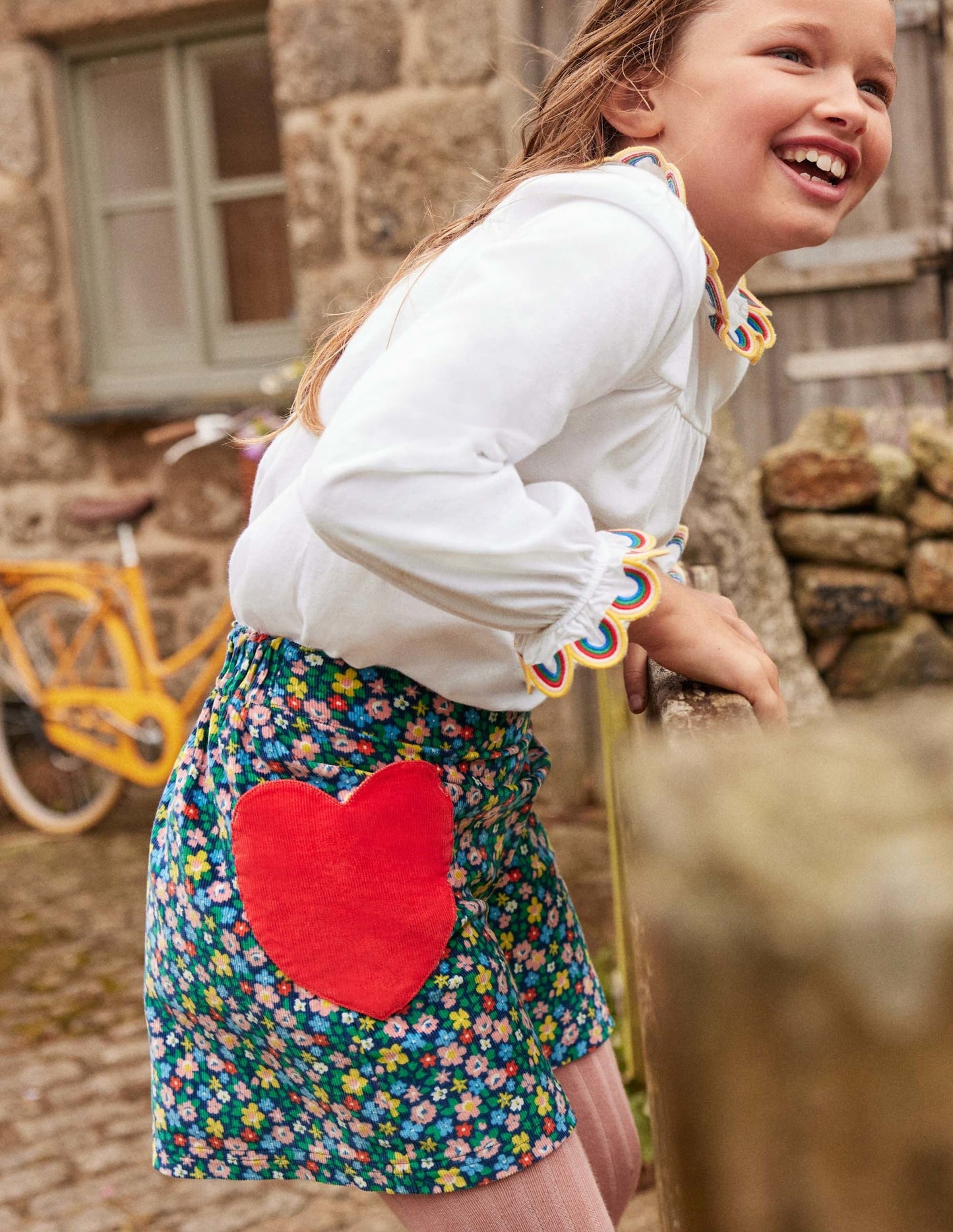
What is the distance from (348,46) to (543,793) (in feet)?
8.78

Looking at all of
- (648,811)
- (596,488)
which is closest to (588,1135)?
(596,488)

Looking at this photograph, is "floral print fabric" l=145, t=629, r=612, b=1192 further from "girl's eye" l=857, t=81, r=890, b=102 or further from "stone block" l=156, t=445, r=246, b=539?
"stone block" l=156, t=445, r=246, b=539

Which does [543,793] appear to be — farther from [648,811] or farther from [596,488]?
[648,811]

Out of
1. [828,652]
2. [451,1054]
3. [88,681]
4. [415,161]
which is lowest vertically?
[88,681]

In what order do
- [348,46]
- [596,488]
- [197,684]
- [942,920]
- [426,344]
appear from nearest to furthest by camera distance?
[942,920] < [426,344] < [596,488] < [348,46] < [197,684]

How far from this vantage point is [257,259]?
527 centimetres

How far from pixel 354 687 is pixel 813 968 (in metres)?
0.71

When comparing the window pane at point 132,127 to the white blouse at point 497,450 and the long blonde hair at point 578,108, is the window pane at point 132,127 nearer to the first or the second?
the long blonde hair at point 578,108

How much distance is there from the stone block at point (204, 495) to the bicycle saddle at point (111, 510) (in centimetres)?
16

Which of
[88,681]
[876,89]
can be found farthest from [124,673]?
[876,89]

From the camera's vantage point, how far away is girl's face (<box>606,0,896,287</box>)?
1.11 meters

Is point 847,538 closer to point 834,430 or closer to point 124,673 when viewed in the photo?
point 834,430

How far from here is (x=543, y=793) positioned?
15.9 ft

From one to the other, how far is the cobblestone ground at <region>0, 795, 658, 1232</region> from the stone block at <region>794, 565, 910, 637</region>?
1027 mm
